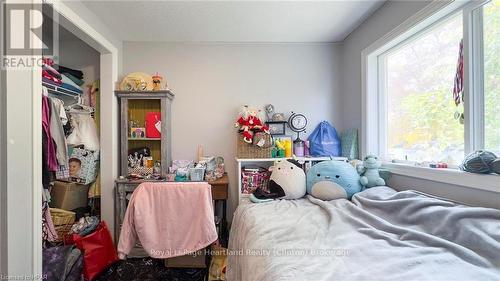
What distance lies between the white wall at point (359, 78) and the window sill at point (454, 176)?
0.04 m

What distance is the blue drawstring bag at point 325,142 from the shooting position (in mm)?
2370

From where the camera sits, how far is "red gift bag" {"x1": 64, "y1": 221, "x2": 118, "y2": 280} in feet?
5.80

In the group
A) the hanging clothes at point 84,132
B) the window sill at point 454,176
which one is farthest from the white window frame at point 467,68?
the hanging clothes at point 84,132

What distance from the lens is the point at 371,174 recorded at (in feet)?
5.87

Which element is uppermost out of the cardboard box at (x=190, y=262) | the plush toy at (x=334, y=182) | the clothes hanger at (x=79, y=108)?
the clothes hanger at (x=79, y=108)

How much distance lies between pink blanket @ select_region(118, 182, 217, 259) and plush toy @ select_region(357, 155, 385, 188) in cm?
124

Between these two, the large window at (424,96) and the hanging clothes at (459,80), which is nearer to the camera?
the hanging clothes at (459,80)

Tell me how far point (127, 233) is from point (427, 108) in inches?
92.7

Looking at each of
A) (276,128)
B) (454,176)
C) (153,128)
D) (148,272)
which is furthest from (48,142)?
A: (454,176)

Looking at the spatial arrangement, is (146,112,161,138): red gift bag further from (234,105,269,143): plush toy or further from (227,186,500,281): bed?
(227,186,500,281): bed

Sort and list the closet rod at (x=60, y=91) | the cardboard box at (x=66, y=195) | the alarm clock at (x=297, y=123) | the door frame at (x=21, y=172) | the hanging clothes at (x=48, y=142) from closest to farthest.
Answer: the door frame at (x=21, y=172) → the hanging clothes at (x=48, y=142) → the closet rod at (x=60, y=91) → the cardboard box at (x=66, y=195) → the alarm clock at (x=297, y=123)

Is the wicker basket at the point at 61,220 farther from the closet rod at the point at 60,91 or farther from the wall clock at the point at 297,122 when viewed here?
the wall clock at the point at 297,122

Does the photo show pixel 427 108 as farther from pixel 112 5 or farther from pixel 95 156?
pixel 95 156

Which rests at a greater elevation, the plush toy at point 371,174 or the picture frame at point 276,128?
the picture frame at point 276,128
